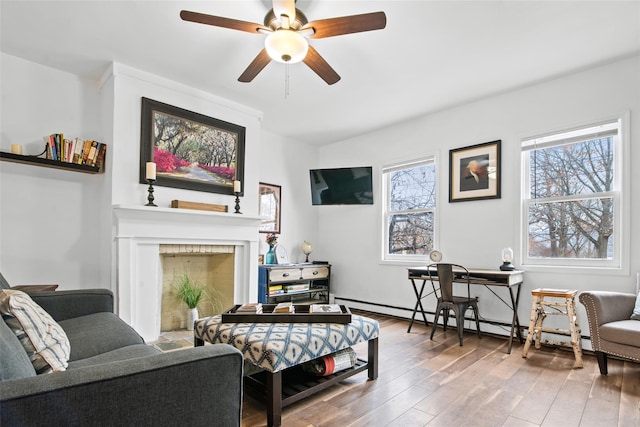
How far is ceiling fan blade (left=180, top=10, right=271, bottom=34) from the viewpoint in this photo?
2.06 meters

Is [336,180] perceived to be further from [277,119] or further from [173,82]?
[173,82]

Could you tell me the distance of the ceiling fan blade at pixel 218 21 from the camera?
2.06 metres

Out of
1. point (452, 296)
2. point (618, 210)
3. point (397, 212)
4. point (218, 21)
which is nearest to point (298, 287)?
point (397, 212)

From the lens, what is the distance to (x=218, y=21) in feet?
6.95

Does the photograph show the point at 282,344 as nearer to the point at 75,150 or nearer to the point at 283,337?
the point at 283,337

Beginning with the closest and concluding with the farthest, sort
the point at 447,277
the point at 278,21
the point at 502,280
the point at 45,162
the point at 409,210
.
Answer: the point at 278,21 < the point at 45,162 < the point at 502,280 < the point at 447,277 < the point at 409,210

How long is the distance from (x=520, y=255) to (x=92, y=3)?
423 centimetres

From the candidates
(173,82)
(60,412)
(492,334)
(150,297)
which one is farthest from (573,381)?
(173,82)

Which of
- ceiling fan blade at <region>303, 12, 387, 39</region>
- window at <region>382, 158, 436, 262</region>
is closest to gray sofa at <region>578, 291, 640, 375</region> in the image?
window at <region>382, 158, 436, 262</region>

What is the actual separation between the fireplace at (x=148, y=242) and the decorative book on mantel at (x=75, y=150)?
0.58 m

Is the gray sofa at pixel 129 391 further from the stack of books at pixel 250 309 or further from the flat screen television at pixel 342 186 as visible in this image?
the flat screen television at pixel 342 186

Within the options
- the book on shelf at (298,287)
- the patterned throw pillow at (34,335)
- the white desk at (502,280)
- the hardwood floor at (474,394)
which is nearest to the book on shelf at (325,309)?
the hardwood floor at (474,394)

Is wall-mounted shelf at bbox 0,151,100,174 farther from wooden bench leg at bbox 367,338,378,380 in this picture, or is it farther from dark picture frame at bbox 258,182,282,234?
wooden bench leg at bbox 367,338,378,380

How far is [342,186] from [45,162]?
133 inches
